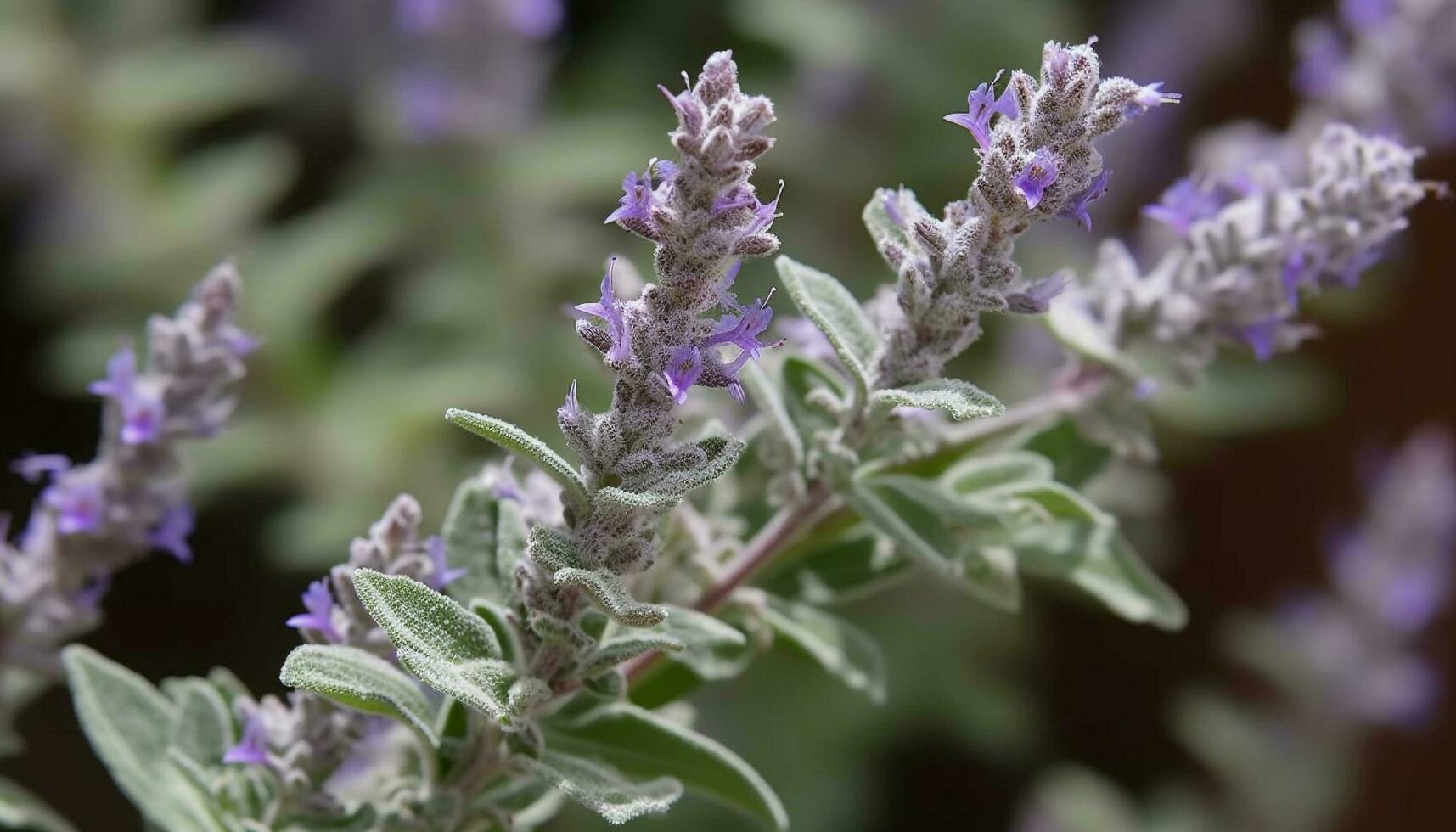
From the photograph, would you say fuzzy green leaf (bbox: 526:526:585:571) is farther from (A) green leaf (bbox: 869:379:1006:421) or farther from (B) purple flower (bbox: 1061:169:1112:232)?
(B) purple flower (bbox: 1061:169:1112:232)

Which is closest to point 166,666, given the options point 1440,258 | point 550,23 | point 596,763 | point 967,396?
point 550,23

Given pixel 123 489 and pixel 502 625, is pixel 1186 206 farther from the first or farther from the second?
pixel 123 489

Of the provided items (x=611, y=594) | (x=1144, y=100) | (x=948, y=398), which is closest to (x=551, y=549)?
(x=611, y=594)

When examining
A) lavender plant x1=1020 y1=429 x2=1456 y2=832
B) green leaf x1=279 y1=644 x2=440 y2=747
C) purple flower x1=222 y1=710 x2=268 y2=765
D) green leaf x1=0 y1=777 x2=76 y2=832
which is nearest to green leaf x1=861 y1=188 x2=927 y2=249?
green leaf x1=279 y1=644 x2=440 y2=747

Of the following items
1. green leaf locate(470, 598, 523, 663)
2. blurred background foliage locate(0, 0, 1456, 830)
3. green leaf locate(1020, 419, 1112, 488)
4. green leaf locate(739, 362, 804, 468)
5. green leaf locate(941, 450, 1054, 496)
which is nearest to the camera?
green leaf locate(470, 598, 523, 663)

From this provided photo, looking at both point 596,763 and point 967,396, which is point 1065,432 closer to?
point 967,396

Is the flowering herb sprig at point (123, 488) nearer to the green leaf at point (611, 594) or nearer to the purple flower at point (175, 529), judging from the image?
the purple flower at point (175, 529)
